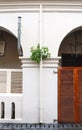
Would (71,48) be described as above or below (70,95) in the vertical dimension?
above

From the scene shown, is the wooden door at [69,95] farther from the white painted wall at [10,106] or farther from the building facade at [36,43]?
the white painted wall at [10,106]

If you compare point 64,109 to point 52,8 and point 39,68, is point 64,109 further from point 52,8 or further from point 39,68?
point 52,8

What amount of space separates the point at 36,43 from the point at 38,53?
55cm

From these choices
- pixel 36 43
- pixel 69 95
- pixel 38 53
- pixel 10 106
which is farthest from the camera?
pixel 10 106

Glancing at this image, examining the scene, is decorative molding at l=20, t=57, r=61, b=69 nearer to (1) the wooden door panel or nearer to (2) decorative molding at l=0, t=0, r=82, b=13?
(1) the wooden door panel

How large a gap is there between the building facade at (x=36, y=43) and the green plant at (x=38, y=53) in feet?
0.68

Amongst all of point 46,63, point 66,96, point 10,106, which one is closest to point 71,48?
point 46,63

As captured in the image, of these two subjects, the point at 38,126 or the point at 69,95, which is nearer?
the point at 38,126

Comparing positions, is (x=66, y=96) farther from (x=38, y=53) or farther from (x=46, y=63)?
(x=38, y=53)

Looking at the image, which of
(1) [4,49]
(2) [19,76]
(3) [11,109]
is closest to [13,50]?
(1) [4,49]

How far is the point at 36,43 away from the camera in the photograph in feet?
47.0

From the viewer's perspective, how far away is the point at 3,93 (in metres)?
14.8

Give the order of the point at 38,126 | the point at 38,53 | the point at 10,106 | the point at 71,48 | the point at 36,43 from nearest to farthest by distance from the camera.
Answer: the point at 38,126
the point at 38,53
the point at 36,43
the point at 10,106
the point at 71,48

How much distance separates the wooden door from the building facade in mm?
189
